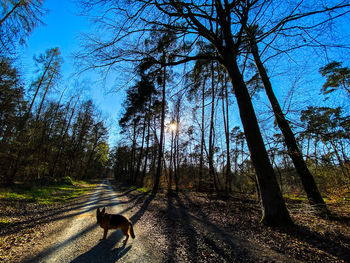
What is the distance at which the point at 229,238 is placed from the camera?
12.0 ft

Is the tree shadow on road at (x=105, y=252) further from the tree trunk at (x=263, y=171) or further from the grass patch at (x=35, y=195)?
the grass patch at (x=35, y=195)

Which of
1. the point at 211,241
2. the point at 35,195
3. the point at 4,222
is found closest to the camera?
the point at 211,241

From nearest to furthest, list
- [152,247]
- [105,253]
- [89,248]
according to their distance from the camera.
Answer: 1. [105,253]
2. [89,248]
3. [152,247]

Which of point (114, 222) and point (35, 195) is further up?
point (114, 222)

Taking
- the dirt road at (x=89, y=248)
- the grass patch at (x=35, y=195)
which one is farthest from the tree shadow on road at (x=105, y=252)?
the grass patch at (x=35, y=195)

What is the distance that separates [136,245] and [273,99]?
23.6 ft

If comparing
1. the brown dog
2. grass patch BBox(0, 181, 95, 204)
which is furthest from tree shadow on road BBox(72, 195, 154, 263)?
grass patch BBox(0, 181, 95, 204)

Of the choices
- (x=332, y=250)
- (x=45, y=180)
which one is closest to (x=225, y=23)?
(x=332, y=250)

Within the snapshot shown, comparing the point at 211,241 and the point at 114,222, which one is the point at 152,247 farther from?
the point at 211,241

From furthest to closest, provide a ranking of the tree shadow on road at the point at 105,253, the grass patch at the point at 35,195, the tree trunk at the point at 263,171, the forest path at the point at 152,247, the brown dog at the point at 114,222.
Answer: the grass patch at the point at 35,195
the tree trunk at the point at 263,171
the brown dog at the point at 114,222
the forest path at the point at 152,247
the tree shadow on road at the point at 105,253

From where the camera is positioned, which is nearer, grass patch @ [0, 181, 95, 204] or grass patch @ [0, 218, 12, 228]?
grass patch @ [0, 218, 12, 228]

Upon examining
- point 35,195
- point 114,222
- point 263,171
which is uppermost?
point 263,171

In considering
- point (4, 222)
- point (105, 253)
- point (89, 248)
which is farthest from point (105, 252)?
point (4, 222)

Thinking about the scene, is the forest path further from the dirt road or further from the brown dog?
the brown dog
